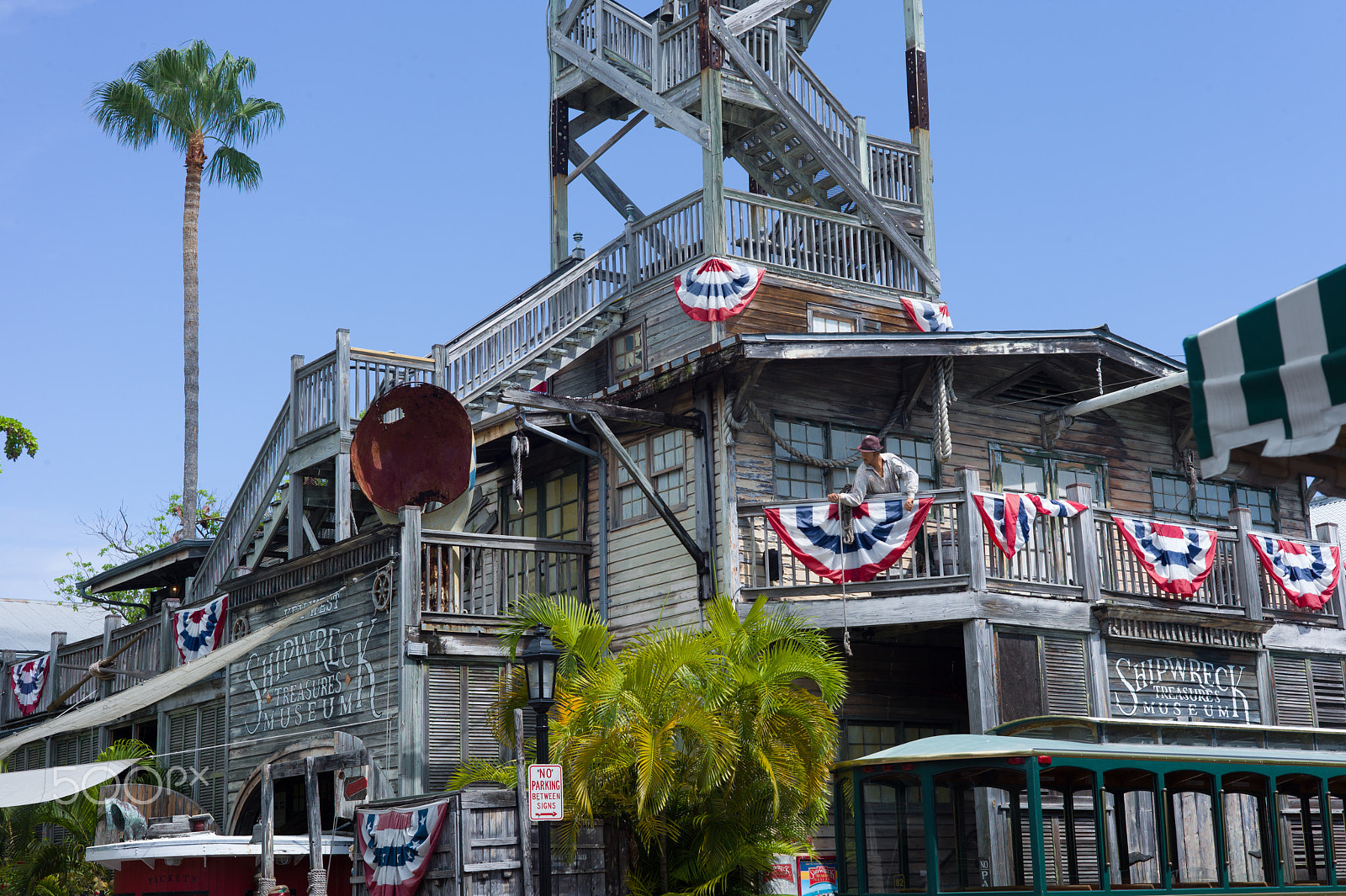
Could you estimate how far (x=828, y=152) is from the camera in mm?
23219

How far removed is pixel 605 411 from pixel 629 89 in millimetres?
7332

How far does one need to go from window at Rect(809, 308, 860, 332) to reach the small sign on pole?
36.4 feet

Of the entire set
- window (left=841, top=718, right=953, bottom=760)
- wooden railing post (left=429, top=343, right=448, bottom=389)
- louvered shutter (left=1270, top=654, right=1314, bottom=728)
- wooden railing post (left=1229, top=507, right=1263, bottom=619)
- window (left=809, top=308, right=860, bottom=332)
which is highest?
window (left=809, top=308, right=860, bottom=332)

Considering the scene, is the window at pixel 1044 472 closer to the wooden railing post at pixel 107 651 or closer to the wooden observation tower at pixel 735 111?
the wooden observation tower at pixel 735 111

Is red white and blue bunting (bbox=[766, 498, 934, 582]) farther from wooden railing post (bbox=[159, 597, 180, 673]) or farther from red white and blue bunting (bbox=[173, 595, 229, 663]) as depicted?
wooden railing post (bbox=[159, 597, 180, 673])

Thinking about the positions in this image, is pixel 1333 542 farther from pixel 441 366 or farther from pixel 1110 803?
pixel 441 366

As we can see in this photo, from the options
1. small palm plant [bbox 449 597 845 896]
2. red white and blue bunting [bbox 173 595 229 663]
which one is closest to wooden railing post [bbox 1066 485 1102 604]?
small palm plant [bbox 449 597 845 896]

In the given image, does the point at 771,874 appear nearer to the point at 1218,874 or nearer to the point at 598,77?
the point at 1218,874

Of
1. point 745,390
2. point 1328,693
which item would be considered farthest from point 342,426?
point 1328,693

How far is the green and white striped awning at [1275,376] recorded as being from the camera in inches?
214

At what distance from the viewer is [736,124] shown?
2370 cm

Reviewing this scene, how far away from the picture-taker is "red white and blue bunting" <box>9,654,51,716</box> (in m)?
26.5

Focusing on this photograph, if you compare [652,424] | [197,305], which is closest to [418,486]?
[652,424]

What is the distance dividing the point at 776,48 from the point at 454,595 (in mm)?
10406
